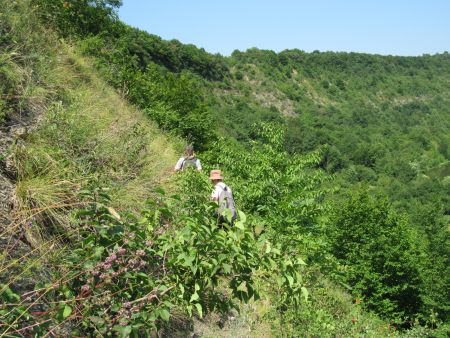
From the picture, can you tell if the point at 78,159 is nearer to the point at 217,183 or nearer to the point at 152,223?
the point at 217,183

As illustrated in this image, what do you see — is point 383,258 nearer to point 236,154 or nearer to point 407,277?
point 407,277

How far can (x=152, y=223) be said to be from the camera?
2.71m

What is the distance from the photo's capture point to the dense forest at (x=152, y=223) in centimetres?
239

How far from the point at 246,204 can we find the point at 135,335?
8.68 meters

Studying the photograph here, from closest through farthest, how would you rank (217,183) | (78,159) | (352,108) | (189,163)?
(78,159)
(217,183)
(189,163)
(352,108)

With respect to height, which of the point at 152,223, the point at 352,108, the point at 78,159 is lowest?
the point at 78,159

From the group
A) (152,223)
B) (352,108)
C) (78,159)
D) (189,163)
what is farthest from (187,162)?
(352,108)

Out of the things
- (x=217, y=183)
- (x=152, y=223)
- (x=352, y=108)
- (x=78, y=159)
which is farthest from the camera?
(x=352, y=108)

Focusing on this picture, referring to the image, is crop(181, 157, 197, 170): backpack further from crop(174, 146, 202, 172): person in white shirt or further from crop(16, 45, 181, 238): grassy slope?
crop(16, 45, 181, 238): grassy slope

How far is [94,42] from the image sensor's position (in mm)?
12031

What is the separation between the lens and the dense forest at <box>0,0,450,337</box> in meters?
2.39

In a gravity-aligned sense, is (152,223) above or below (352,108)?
below

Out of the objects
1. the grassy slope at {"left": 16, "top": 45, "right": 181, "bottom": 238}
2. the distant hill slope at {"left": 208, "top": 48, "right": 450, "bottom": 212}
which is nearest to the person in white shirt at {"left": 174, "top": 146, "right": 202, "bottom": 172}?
the grassy slope at {"left": 16, "top": 45, "right": 181, "bottom": 238}

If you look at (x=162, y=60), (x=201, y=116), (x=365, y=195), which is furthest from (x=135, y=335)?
(x=162, y=60)
